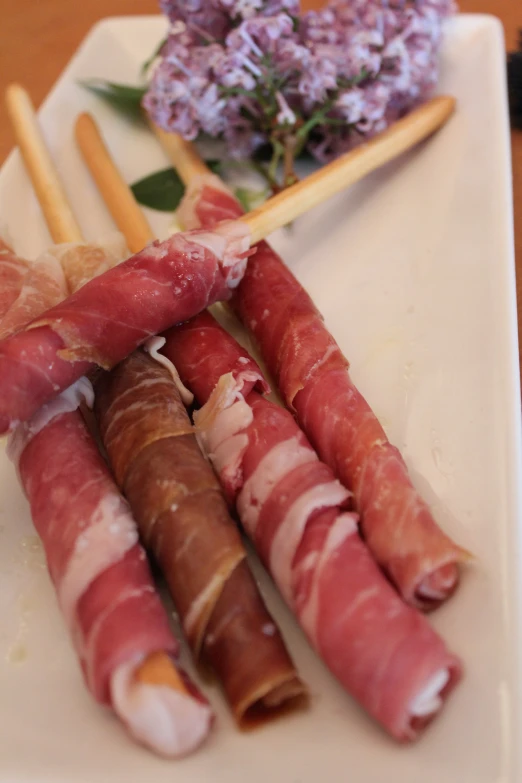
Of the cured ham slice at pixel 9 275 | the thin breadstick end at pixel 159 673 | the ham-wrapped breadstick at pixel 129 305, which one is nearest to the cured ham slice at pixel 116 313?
the ham-wrapped breadstick at pixel 129 305

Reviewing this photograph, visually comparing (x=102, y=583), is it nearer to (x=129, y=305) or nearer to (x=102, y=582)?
(x=102, y=582)

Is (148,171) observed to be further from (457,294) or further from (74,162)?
(457,294)

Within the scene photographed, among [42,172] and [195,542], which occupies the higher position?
[42,172]

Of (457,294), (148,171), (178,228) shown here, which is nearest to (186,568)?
(457,294)

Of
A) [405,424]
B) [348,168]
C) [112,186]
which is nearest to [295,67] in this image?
[348,168]

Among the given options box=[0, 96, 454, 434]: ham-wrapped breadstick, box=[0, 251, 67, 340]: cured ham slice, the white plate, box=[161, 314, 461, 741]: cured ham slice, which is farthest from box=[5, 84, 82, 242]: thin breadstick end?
box=[161, 314, 461, 741]: cured ham slice
